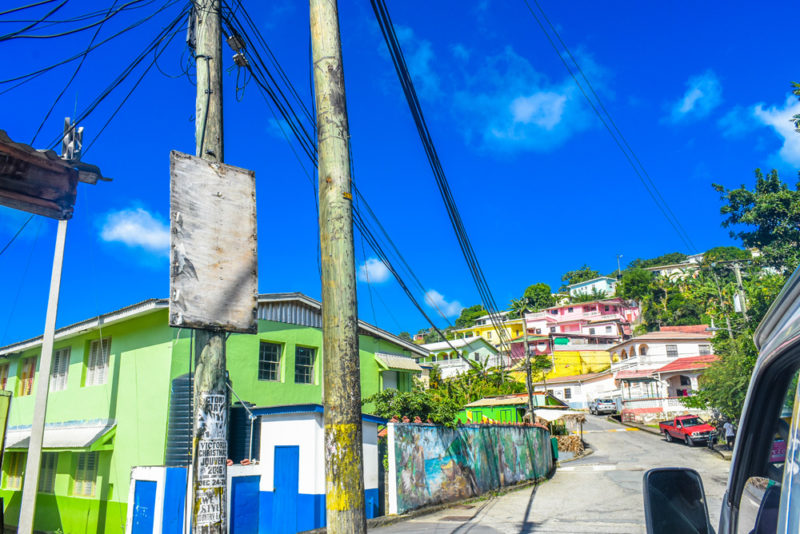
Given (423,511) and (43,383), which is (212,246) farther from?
(43,383)

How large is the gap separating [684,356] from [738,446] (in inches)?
2318

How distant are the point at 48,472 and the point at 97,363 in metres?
5.68

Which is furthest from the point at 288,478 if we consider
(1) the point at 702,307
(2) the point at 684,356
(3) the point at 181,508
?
(1) the point at 702,307

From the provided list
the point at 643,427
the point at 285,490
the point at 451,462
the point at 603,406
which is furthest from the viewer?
the point at 603,406

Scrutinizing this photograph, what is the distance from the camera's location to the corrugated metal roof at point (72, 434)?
17109mm

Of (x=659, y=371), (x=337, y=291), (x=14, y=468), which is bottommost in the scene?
(x=14, y=468)

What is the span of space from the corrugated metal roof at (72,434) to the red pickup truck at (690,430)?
27.1 meters

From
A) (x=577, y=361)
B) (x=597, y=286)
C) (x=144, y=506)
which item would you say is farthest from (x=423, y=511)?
(x=597, y=286)

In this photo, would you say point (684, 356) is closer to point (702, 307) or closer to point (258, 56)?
point (702, 307)

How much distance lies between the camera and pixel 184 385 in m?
15.6

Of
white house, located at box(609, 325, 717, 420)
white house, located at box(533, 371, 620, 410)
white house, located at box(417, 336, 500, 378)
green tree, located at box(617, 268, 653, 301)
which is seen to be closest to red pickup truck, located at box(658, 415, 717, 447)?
white house, located at box(609, 325, 717, 420)

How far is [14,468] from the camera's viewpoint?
23656 millimetres

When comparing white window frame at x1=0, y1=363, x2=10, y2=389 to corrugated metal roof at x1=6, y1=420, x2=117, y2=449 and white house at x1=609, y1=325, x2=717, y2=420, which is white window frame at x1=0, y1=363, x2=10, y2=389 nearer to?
corrugated metal roof at x1=6, y1=420, x2=117, y2=449

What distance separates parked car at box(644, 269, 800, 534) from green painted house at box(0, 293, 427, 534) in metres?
13.8
